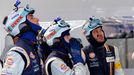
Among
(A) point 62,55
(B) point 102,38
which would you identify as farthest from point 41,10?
(A) point 62,55

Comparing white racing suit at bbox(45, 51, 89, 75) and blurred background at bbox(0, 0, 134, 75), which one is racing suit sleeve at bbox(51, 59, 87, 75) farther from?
blurred background at bbox(0, 0, 134, 75)

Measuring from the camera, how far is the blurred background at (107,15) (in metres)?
4.28

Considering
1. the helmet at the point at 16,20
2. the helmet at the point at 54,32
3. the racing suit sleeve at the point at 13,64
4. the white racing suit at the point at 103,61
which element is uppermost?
the helmet at the point at 16,20

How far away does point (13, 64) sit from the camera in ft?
8.67

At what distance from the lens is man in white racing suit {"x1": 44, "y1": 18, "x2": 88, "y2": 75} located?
2.99 meters

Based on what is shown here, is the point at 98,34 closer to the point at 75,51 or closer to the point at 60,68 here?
the point at 75,51

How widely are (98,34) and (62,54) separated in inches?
20.1

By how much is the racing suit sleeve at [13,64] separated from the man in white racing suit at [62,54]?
38 cm

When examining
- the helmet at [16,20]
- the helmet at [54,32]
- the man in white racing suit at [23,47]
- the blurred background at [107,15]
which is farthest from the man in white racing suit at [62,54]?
the blurred background at [107,15]

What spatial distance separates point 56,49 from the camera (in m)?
3.19

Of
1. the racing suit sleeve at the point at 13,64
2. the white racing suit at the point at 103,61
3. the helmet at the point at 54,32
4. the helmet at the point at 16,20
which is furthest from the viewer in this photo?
the white racing suit at the point at 103,61

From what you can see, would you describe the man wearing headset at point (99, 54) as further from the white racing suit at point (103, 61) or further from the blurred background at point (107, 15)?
the blurred background at point (107, 15)

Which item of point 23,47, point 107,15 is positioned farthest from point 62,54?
point 107,15

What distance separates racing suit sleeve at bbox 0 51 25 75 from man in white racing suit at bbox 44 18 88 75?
1.24ft
